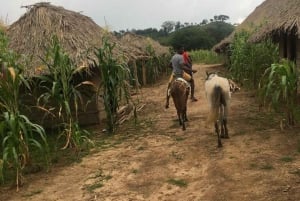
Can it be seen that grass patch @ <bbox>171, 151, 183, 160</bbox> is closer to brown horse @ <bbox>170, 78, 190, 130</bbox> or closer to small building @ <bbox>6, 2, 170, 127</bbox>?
Answer: brown horse @ <bbox>170, 78, 190, 130</bbox>

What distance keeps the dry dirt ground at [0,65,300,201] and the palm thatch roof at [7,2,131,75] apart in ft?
8.48

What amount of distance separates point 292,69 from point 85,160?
4.12 metres

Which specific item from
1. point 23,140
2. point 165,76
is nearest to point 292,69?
point 23,140

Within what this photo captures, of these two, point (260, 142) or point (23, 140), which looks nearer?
point (23, 140)

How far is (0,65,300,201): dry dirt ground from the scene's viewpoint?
570 centimetres

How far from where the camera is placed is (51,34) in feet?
36.3

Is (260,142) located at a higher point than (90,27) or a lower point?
lower

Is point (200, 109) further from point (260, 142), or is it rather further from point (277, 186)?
point (277, 186)

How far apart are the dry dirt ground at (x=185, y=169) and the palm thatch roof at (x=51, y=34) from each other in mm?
2586

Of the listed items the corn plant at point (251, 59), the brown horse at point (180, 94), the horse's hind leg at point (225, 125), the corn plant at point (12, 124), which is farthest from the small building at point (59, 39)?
the corn plant at point (251, 59)

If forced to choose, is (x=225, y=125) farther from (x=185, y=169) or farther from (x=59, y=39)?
(x=59, y=39)

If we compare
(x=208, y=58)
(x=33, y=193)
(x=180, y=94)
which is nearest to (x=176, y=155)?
(x=180, y=94)

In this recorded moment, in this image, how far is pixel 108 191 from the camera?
19.8 feet

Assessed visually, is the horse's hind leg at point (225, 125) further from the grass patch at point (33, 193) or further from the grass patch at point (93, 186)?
the grass patch at point (33, 193)
